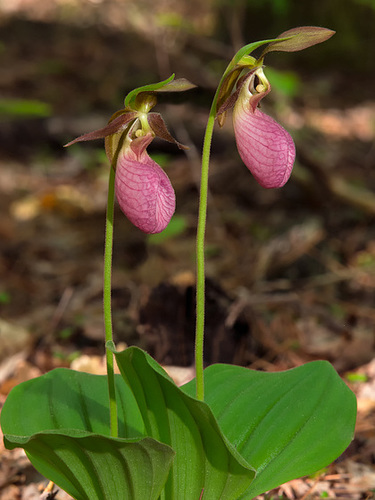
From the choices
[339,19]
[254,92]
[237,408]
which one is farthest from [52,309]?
[339,19]

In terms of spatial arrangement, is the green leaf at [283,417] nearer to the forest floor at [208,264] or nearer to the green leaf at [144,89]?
the forest floor at [208,264]

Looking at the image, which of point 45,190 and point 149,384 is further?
point 45,190

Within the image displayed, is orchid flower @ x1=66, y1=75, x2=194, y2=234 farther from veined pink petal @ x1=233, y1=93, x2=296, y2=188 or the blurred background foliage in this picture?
the blurred background foliage

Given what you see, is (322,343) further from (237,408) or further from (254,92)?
(254,92)

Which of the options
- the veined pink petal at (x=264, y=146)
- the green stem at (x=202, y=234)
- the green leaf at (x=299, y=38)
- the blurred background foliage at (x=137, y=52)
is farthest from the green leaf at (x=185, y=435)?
the blurred background foliage at (x=137, y=52)

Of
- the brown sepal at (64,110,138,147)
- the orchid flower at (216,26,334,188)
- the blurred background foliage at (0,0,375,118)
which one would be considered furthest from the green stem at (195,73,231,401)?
the blurred background foliage at (0,0,375,118)

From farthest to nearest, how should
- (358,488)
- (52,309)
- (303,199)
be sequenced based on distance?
(303,199) → (52,309) → (358,488)
